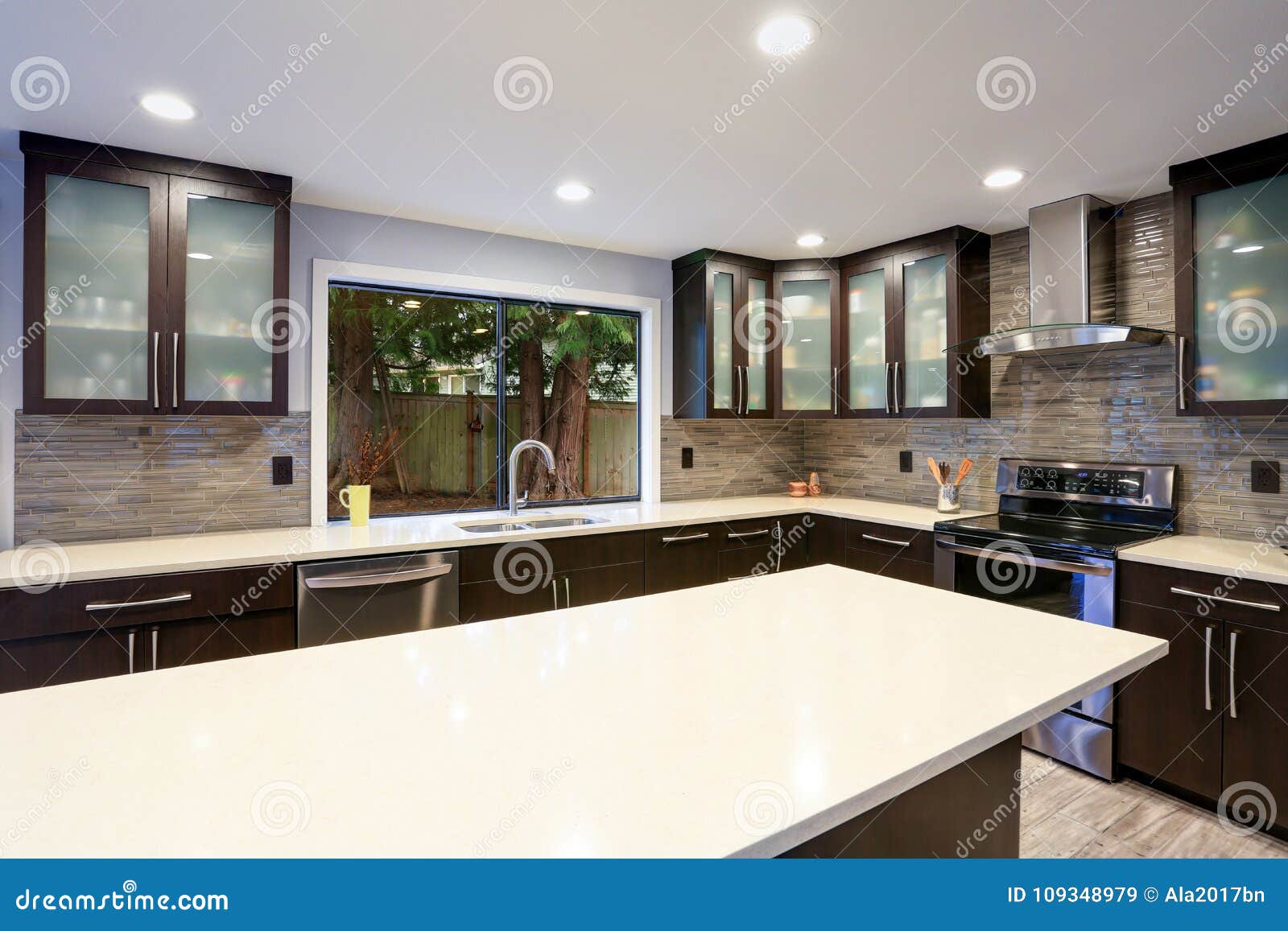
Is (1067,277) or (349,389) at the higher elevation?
(1067,277)

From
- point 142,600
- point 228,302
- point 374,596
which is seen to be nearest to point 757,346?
point 374,596

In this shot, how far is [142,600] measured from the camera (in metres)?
2.13

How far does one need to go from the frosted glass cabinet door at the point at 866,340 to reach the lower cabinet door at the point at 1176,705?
5.34ft

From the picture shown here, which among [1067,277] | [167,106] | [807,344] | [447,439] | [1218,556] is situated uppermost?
[167,106]

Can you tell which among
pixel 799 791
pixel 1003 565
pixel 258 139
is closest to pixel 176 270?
pixel 258 139

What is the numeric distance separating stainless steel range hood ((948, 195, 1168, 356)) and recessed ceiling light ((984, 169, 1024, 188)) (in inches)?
14.5

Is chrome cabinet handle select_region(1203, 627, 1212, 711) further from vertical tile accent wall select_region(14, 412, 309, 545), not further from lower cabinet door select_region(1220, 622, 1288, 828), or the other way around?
vertical tile accent wall select_region(14, 412, 309, 545)

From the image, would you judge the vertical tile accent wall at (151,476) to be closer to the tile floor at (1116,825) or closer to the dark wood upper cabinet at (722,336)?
the dark wood upper cabinet at (722,336)

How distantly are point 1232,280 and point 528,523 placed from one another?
293cm

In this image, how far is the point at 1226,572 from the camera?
2227mm

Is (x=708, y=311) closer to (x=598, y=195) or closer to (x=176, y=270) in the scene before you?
(x=598, y=195)

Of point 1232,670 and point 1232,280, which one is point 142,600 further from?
Answer: point 1232,280

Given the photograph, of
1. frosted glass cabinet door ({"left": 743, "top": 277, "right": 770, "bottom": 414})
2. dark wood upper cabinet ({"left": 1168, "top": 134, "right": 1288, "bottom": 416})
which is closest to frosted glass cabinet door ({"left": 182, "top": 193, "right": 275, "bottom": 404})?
frosted glass cabinet door ({"left": 743, "top": 277, "right": 770, "bottom": 414})

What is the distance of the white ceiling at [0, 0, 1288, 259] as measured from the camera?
1677 mm
